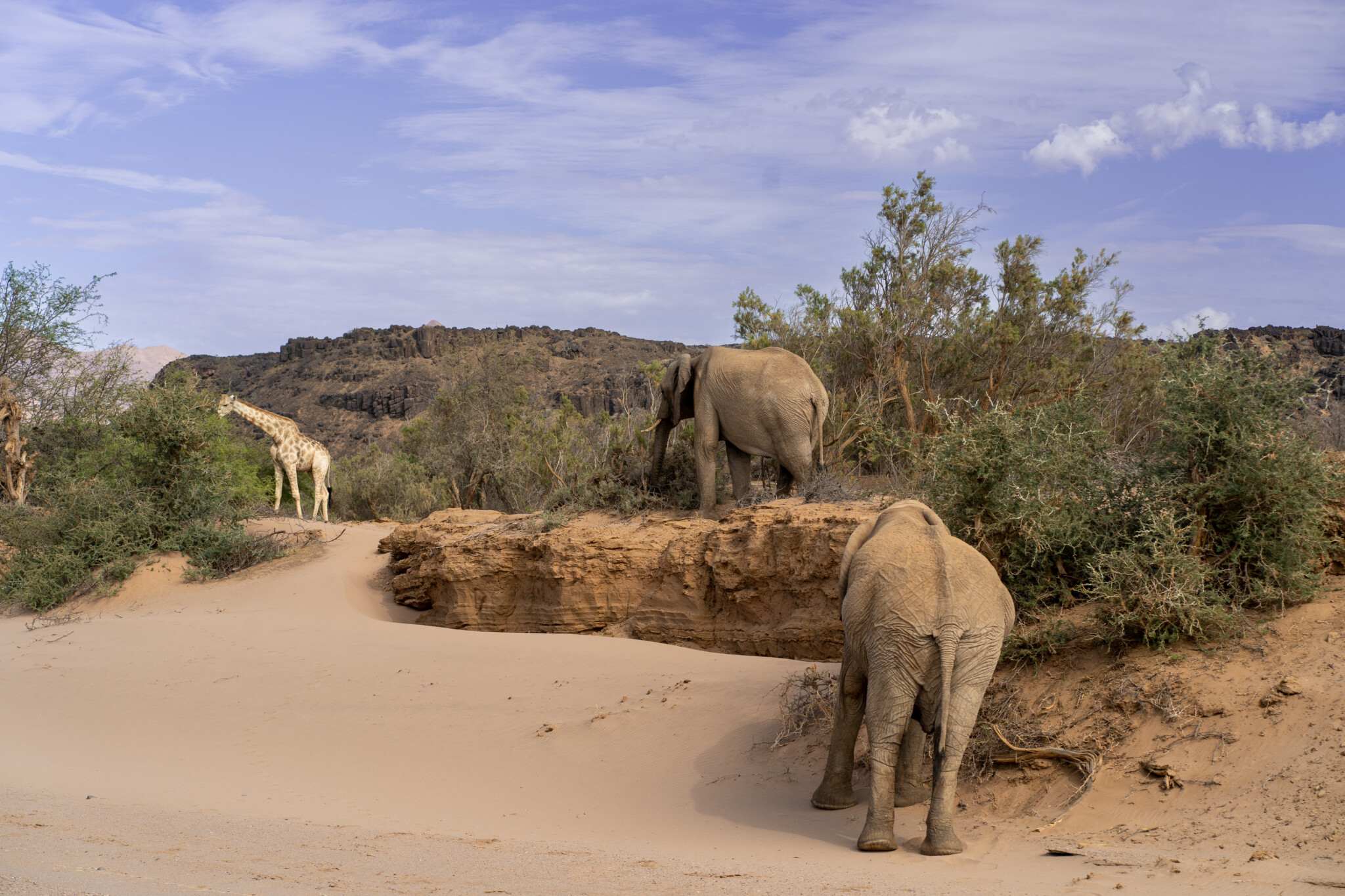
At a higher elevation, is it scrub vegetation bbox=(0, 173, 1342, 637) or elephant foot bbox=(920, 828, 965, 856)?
scrub vegetation bbox=(0, 173, 1342, 637)

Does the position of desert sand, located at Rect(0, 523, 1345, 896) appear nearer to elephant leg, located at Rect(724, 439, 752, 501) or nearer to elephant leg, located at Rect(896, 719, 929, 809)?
elephant leg, located at Rect(896, 719, 929, 809)

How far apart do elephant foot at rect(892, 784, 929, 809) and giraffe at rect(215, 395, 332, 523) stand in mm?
15589

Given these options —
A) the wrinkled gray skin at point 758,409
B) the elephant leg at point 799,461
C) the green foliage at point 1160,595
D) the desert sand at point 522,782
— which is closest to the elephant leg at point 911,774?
the desert sand at point 522,782

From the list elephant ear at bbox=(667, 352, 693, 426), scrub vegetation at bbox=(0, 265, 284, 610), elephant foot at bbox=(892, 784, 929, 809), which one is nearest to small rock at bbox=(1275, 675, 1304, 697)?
elephant foot at bbox=(892, 784, 929, 809)

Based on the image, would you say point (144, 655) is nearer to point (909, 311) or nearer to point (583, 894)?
point (583, 894)

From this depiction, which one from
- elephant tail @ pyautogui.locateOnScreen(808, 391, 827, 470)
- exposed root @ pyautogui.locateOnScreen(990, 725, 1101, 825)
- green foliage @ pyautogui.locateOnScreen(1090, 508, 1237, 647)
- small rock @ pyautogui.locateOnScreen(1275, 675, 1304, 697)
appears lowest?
exposed root @ pyautogui.locateOnScreen(990, 725, 1101, 825)

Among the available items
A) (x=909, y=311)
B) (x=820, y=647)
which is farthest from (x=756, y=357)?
(x=909, y=311)

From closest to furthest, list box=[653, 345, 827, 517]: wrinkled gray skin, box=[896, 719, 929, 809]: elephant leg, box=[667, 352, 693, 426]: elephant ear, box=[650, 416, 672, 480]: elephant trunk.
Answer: box=[896, 719, 929, 809]: elephant leg < box=[653, 345, 827, 517]: wrinkled gray skin < box=[667, 352, 693, 426]: elephant ear < box=[650, 416, 672, 480]: elephant trunk

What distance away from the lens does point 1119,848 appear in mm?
4406

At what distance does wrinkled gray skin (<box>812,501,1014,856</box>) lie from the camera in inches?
185

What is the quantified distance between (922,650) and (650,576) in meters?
6.18

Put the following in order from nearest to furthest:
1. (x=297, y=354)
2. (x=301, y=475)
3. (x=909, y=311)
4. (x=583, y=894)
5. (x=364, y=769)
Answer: (x=583, y=894)
(x=364, y=769)
(x=909, y=311)
(x=301, y=475)
(x=297, y=354)

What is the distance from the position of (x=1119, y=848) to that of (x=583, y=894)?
2.46m

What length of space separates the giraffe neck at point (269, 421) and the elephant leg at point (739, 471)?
35.3 ft
